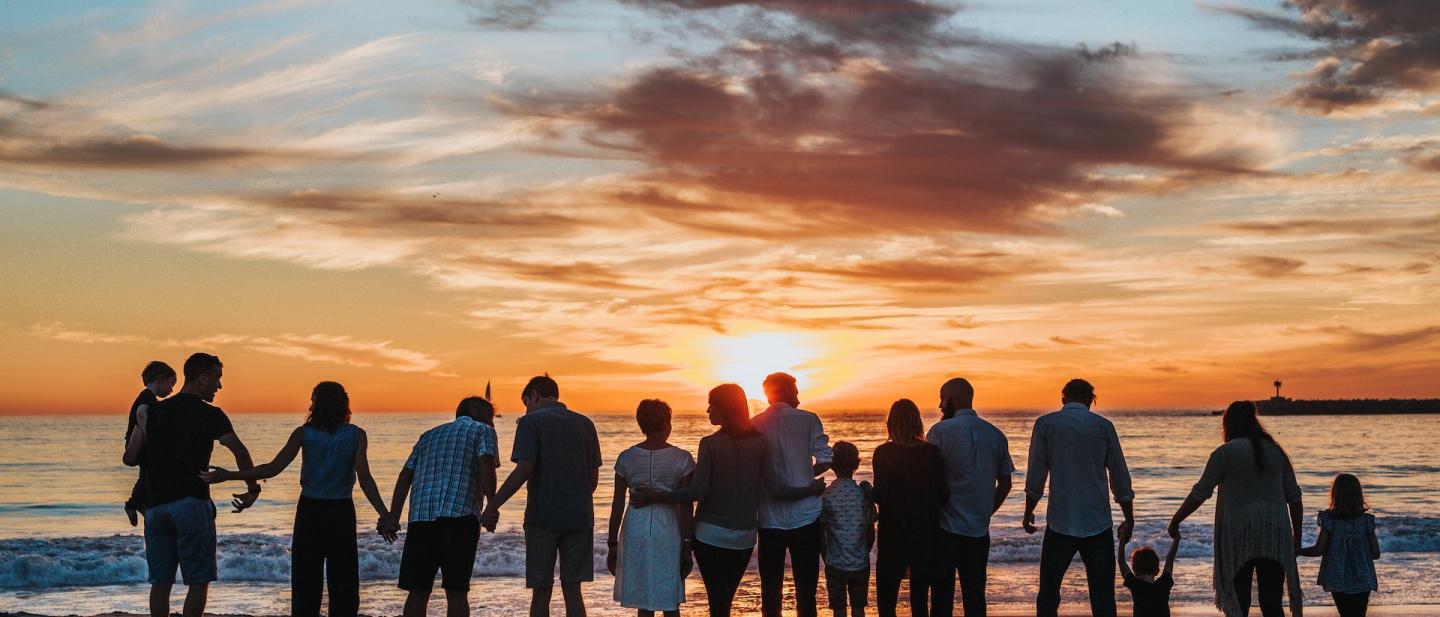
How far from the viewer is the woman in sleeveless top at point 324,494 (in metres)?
7.39

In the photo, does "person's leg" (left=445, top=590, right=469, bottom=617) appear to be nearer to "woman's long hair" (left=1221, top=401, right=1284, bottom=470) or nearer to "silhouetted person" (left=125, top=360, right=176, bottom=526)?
"silhouetted person" (left=125, top=360, right=176, bottom=526)

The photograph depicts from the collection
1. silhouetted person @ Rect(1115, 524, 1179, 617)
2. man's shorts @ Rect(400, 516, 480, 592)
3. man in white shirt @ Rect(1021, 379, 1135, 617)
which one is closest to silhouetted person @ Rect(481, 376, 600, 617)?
man's shorts @ Rect(400, 516, 480, 592)

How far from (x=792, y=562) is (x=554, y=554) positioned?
1.63 m

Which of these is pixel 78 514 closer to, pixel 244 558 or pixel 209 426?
pixel 244 558

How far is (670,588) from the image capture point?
7.08 metres

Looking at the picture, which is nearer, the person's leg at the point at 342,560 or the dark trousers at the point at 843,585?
the person's leg at the point at 342,560

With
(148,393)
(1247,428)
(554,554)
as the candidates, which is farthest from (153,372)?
(1247,428)

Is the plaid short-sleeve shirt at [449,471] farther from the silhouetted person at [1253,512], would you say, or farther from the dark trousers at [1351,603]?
the dark trousers at [1351,603]

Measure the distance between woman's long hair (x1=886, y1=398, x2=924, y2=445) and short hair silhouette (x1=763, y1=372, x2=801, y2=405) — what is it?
2.10 ft

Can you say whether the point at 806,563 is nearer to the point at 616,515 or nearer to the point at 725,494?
the point at 725,494

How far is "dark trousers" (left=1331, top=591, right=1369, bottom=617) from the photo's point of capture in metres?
8.16

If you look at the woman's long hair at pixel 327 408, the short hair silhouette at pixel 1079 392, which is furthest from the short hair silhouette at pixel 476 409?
the short hair silhouette at pixel 1079 392

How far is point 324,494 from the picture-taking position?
741 centimetres

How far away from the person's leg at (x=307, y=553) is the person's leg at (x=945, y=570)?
158 inches
